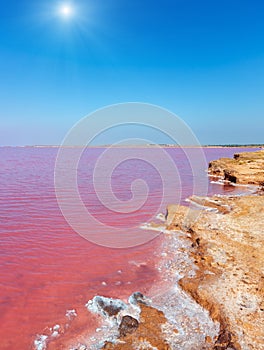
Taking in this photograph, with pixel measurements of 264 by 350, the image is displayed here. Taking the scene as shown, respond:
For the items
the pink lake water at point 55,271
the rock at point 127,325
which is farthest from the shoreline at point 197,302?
the pink lake water at point 55,271

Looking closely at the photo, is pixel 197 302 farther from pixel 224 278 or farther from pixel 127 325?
pixel 127 325

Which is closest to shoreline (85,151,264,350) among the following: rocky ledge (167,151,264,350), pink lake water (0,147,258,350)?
rocky ledge (167,151,264,350)

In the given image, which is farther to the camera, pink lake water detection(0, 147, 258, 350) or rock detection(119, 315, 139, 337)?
pink lake water detection(0, 147, 258, 350)

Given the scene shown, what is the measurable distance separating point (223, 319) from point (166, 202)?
8.97 m

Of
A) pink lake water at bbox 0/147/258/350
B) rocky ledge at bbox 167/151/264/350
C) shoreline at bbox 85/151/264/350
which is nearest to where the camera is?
shoreline at bbox 85/151/264/350

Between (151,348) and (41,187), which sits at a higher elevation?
(41,187)

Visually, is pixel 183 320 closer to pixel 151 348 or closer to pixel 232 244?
pixel 151 348

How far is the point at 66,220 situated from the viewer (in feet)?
32.2

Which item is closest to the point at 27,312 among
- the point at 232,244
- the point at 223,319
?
the point at 223,319

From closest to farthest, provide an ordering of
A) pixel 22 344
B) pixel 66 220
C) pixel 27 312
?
pixel 22 344, pixel 27 312, pixel 66 220

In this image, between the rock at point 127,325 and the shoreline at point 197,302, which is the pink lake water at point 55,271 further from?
the rock at point 127,325

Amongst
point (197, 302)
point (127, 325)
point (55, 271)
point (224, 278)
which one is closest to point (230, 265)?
point (224, 278)

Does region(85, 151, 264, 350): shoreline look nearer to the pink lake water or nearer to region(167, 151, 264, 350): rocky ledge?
region(167, 151, 264, 350): rocky ledge

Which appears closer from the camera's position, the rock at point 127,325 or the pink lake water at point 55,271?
the rock at point 127,325
